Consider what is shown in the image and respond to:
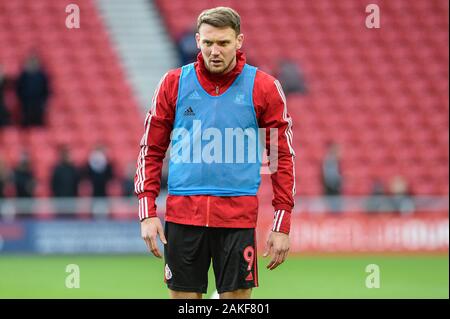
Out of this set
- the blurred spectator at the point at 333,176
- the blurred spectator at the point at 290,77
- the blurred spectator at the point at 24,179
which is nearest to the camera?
the blurred spectator at the point at 24,179

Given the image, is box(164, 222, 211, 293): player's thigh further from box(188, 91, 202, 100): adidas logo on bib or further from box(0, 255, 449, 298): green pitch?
box(0, 255, 449, 298): green pitch

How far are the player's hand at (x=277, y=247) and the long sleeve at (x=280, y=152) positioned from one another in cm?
4

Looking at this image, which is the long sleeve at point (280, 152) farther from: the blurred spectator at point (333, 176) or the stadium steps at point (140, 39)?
the stadium steps at point (140, 39)

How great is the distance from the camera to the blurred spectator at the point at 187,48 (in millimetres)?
19500

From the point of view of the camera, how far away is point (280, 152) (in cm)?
570

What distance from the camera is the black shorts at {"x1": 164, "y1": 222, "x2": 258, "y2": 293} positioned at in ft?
18.4

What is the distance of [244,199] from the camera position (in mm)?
5672

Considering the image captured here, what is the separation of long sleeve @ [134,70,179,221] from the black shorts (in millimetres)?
245

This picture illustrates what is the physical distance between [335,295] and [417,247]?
5.99 metres

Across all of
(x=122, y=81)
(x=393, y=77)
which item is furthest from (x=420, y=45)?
(x=122, y=81)

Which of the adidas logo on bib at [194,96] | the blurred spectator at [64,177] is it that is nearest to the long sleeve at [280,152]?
the adidas logo on bib at [194,96]

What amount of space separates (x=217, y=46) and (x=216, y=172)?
0.71m

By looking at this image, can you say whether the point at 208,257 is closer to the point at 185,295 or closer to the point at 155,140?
the point at 185,295
